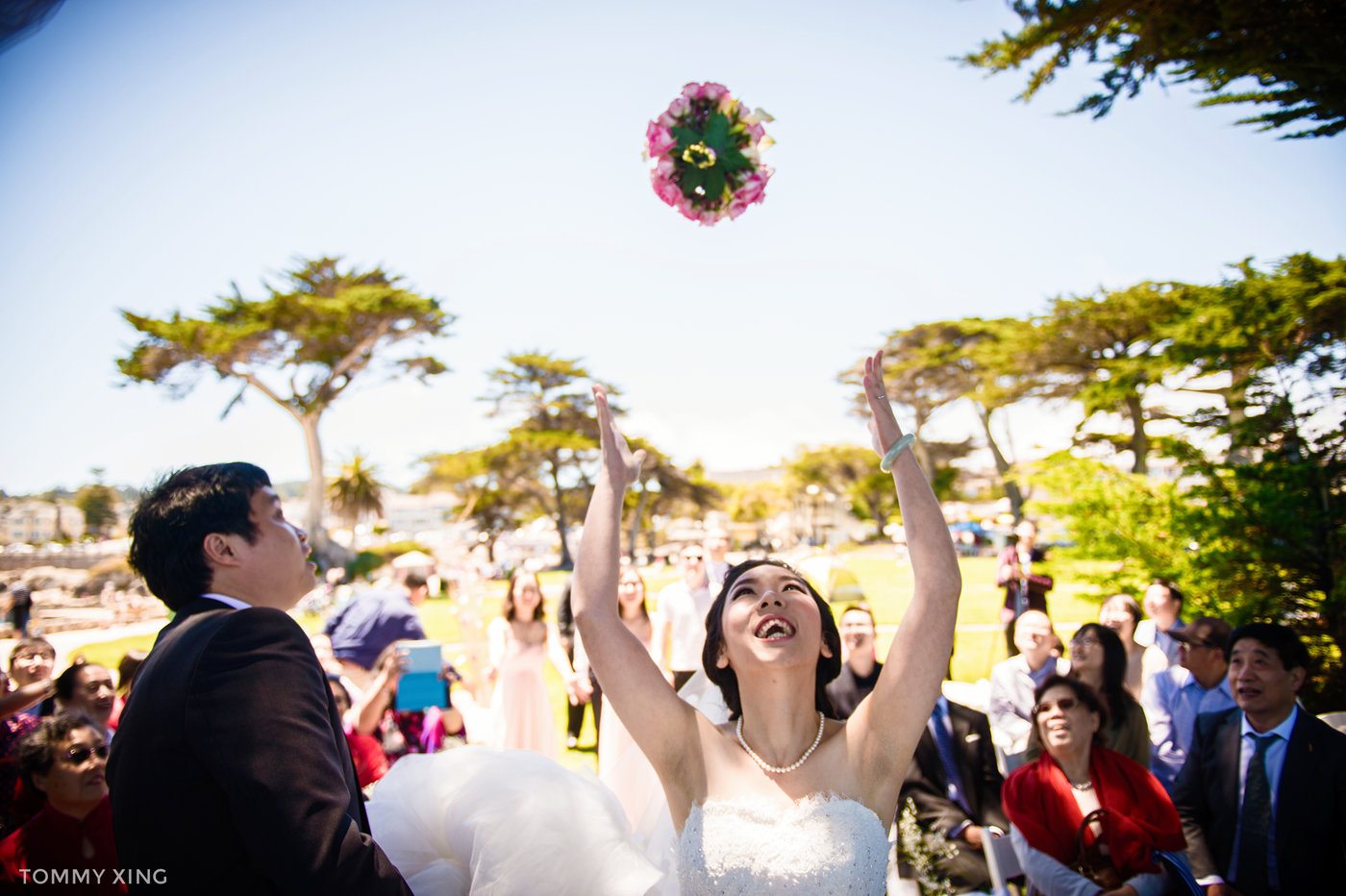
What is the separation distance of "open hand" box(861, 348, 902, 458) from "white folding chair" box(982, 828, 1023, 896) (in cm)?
238

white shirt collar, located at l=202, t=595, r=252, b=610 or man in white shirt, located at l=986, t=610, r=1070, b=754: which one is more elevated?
white shirt collar, located at l=202, t=595, r=252, b=610

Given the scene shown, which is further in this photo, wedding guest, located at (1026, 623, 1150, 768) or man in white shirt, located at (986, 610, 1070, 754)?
man in white shirt, located at (986, 610, 1070, 754)

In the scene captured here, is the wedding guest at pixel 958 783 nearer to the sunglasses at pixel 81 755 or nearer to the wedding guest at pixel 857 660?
the wedding guest at pixel 857 660

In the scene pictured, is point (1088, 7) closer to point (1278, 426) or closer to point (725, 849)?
point (1278, 426)

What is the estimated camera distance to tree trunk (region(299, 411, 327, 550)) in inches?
1314

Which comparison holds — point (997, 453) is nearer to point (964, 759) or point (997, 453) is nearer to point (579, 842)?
point (964, 759)

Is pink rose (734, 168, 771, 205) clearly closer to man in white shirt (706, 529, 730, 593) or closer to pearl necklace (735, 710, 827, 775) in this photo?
pearl necklace (735, 710, 827, 775)

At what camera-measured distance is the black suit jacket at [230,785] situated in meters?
1.21

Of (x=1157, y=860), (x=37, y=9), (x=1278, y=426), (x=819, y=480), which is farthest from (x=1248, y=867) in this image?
(x=819, y=480)

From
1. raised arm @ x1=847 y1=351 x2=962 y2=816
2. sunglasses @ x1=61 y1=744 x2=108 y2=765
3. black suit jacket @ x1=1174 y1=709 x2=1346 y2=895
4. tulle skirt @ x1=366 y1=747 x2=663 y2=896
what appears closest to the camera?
tulle skirt @ x1=366 y1=747 x2=663 y2=896

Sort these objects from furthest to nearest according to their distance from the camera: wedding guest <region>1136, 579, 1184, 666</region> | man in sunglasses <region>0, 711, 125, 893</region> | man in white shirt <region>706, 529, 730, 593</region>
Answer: man in white shirt <region>706, 529, 730, 593</region>
wedding guest <region>1136, 579, 1184, 666</region>
man in sunglasses <region>0, 711, 125, 893</region>

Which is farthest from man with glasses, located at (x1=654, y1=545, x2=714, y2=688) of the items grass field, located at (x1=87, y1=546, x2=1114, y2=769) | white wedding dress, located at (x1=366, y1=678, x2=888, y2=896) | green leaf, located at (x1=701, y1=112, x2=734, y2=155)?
white wedding dress, located at (x1=366, y1=678, x2=888, y2=896)

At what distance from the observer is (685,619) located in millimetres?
5867

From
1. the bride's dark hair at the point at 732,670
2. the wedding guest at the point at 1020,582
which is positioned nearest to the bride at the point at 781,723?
the bride's dark hair at the point at 732,670
